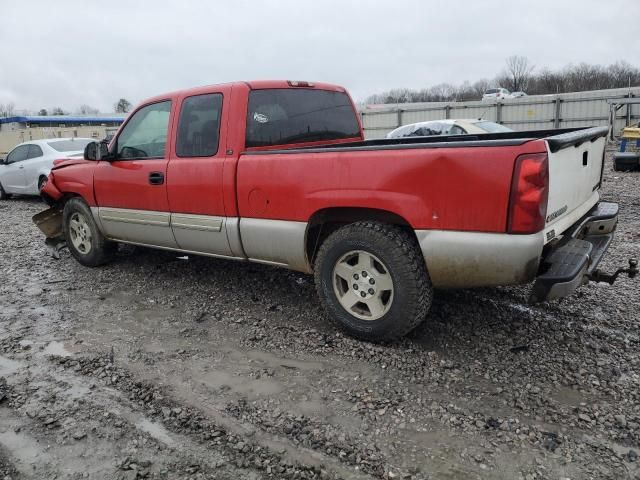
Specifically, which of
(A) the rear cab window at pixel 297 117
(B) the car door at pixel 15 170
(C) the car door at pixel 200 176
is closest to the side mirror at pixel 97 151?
(C) the car door at pixel 200 176

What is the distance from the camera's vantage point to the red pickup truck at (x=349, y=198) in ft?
10.1

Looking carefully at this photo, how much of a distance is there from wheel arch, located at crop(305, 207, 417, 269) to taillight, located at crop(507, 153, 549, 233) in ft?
2.28

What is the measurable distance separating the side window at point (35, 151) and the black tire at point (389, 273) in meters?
10.8

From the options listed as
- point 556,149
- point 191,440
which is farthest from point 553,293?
point 191,440

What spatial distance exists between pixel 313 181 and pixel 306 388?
56.7 inches

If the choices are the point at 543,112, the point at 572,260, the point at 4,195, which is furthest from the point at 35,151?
the point at 543,112

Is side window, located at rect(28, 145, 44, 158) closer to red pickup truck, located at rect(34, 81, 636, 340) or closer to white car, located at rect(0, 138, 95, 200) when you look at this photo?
white car, located at rect(0, 138, 95, 200)

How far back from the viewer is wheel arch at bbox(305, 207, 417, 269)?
3592 millimetres

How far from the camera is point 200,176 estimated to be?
14.6ft

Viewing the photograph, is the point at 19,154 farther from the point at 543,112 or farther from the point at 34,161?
the point at 543,112

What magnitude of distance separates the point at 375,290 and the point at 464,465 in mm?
1420

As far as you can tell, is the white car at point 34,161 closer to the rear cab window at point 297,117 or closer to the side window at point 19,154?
the side window at point 19,154

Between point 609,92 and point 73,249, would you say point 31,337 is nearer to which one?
point 73,249

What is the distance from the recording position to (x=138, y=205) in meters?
5.19
